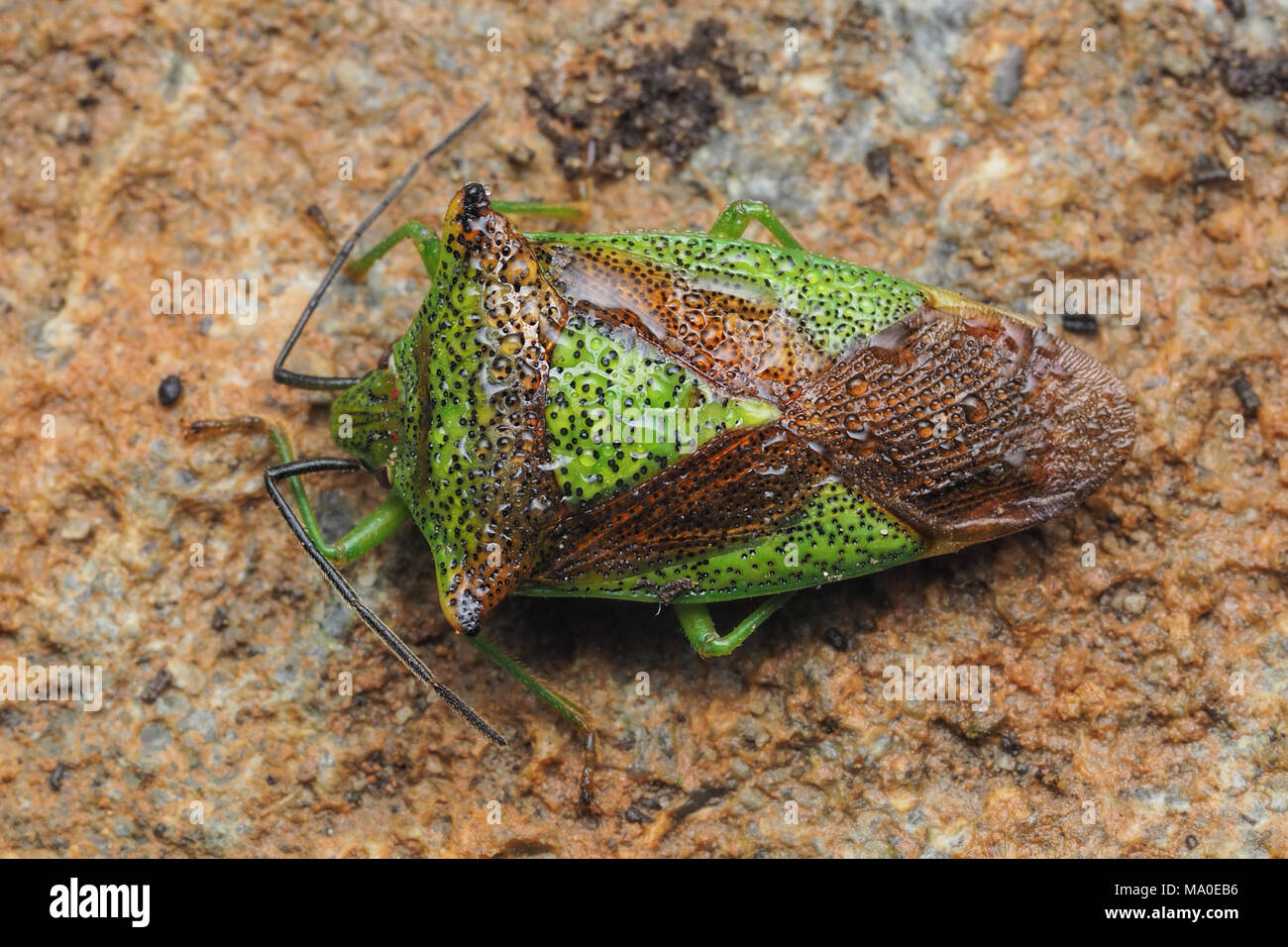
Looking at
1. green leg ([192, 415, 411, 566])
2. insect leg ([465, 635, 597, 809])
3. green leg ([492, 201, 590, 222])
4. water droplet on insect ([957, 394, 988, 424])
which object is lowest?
insect leg ([465, 635, 597, 809])

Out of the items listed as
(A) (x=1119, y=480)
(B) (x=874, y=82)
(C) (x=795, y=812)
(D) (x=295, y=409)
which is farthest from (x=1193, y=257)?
(D) (x=295, y=409)

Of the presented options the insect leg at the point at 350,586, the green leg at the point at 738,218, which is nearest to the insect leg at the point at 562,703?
the insect leg at the point at 350,586

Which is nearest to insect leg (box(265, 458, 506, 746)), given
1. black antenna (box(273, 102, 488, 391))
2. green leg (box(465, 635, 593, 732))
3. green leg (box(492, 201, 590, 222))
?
green leg (box(465, 635, 593, 732))

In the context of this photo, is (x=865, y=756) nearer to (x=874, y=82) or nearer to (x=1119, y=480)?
(x=1119, y=480)

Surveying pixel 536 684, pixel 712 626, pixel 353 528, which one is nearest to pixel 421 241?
pixel 353 528

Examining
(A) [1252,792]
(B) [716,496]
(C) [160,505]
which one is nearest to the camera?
(B) [716,496]

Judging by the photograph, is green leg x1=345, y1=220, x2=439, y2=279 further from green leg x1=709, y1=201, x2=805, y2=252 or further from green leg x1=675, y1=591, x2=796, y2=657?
green leg x1=675, y1=591, x2=796, y2=657

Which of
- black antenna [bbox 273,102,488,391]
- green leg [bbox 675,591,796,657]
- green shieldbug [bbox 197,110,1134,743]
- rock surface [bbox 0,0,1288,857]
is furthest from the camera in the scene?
black antenna [bbox 273,102,488,391]
